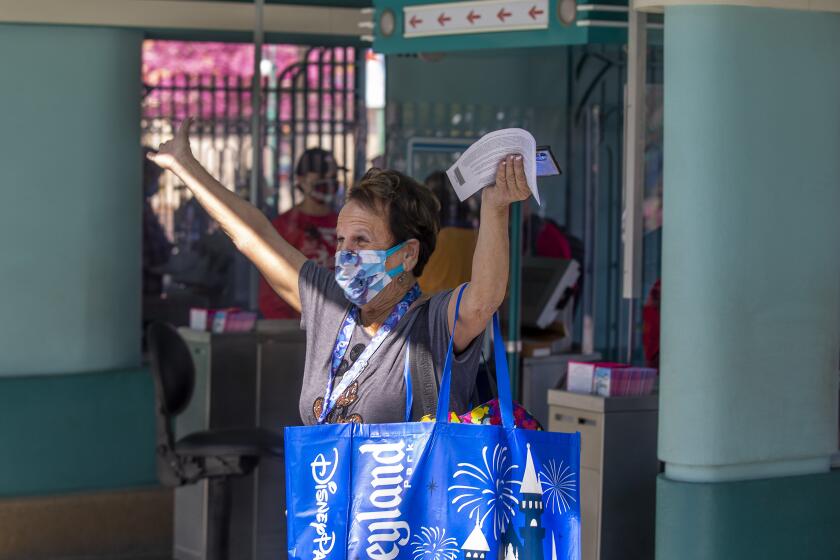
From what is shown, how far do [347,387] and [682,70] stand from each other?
2.32 m

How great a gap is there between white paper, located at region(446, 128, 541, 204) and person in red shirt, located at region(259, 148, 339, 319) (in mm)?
4642

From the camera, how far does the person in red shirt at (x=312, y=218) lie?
25.1 feet

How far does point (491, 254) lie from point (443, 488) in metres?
0.50

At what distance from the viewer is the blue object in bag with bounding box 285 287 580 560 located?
2.95 meters

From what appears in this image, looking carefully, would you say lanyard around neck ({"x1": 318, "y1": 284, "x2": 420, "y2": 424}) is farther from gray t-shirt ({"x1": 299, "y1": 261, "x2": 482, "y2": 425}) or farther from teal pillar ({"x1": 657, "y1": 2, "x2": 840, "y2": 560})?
teal pillar ({"x1": 657, "y1": 2, "x2": 840, "y2": 560})

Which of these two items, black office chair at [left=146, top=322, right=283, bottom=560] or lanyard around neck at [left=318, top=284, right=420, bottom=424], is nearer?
lanyard around neck at [left=318, top=284, right=420, bottom=424]

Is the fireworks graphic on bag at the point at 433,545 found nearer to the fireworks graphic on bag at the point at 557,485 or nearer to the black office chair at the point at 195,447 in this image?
the fireworks graphic on bag at the point at 557,485

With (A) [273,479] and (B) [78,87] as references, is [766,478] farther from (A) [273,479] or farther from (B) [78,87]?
(B) [78,87]

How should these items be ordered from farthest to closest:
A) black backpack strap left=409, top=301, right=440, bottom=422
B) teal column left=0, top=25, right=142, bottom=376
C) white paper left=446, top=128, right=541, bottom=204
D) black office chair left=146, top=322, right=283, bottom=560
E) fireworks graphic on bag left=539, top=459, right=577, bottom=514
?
teal column left=0, top=25, right=142, bottom=376
black office chair left=146, top=322, right=283, bottom=560
black backpack strap left=409, top=301, right=440, bottom=422
fireworks graphic on bag left=539, top=459, right=577, bottom=514
white paper left=446, top=128, right=541, bottom=204

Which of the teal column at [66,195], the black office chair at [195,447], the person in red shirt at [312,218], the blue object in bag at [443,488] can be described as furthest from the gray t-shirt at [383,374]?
the person in red shirt at [312,218]

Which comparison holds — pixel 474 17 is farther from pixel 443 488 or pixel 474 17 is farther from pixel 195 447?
pixel 443 488

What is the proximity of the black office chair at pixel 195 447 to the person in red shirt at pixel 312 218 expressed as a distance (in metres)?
1.94

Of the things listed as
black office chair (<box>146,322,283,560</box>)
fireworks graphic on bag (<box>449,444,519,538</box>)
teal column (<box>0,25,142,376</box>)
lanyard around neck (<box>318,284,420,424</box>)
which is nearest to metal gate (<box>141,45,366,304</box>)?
teal column (<box>0,25,142,376</box>)

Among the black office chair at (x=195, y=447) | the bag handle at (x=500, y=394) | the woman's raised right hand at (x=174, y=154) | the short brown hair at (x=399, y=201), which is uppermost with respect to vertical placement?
the woman's raised right hand at (x=174, y=154)
